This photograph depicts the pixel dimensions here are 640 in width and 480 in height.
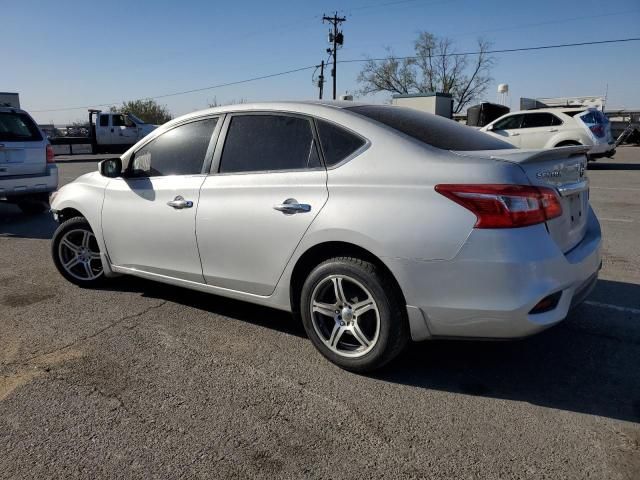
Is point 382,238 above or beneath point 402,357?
above

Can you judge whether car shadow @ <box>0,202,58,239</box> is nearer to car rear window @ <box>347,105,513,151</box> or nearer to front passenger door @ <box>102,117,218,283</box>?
front passenger door @ <box>102,117,218,283</box>

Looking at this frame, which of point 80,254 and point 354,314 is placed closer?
point 354,314

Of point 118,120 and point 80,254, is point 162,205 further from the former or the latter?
point 118,120

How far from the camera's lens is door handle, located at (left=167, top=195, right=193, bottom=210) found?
3.84m

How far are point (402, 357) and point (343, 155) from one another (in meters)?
1.34

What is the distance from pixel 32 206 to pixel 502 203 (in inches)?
378

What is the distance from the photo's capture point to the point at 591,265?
315 centimetres

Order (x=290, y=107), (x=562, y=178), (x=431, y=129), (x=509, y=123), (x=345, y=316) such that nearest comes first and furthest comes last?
(x=562, y=178)
(x=345, y=316)
(x=431, y=129)
(x=290, y=107)
(x=509, y=123)

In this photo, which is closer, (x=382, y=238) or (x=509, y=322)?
(x=509, y=322)

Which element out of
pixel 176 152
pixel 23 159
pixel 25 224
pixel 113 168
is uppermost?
pixel 176 152

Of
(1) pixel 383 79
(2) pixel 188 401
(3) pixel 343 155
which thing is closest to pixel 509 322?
(3) pixel 343 155

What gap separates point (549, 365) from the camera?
129 inches

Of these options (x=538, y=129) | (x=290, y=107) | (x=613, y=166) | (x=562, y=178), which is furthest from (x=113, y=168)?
(x=613, y=166)

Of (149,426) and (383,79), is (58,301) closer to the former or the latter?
(149,426)
